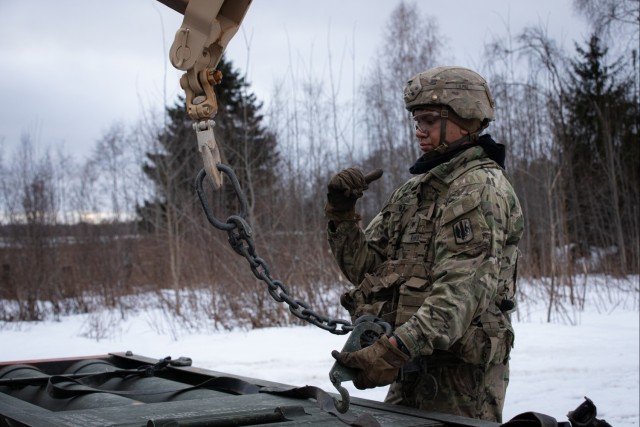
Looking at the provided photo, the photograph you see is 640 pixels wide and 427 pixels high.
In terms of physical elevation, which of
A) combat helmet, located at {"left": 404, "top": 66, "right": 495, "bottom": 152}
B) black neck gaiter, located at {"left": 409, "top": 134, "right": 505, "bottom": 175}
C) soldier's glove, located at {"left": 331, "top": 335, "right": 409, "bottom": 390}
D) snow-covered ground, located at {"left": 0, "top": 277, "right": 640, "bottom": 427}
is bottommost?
snow-covered ground, located at {"left": 0, "top": 277, "right": 640, "bottom": 427}

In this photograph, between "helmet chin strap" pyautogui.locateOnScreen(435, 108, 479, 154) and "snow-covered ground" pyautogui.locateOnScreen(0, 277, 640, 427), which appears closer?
"helmet chin strap" pyautogui.locateOnScreen(435, 108, 479, 154)

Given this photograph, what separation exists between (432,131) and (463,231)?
526 mm

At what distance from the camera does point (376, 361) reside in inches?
105

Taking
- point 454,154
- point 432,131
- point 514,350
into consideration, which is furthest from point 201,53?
point 514,350

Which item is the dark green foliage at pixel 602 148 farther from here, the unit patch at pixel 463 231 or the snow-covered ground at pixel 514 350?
the unit patch at pixel 463 231

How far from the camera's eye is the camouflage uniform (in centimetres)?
283

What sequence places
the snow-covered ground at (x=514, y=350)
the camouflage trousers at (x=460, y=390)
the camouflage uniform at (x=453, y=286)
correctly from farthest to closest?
the snow-covered ground at (x=514, y=350) → the camouflage trousers at (x=460, y=390) → the camouflage uniform at (x=453, y=286)

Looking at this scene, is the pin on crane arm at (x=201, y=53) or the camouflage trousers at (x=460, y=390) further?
the pin on crane arm at (x=201, y=53)

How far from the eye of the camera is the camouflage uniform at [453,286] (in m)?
2.83

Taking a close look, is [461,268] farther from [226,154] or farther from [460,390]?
[226,154]

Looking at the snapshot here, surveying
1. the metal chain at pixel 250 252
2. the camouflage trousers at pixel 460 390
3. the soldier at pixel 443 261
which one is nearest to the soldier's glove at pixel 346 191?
the soldier at pixel 443 261

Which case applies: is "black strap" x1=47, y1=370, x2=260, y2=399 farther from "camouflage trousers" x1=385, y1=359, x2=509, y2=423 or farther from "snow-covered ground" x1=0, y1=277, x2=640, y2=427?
"snow-covered ground" x1=0, y1=277, x2=640, y2=427

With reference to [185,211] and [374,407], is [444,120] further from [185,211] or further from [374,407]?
[185,211]

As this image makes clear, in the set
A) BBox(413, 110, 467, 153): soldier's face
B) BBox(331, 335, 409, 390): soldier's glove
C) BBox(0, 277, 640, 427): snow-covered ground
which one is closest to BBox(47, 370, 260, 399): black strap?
BBox(331, 335, 409, 390): soldier's glove
